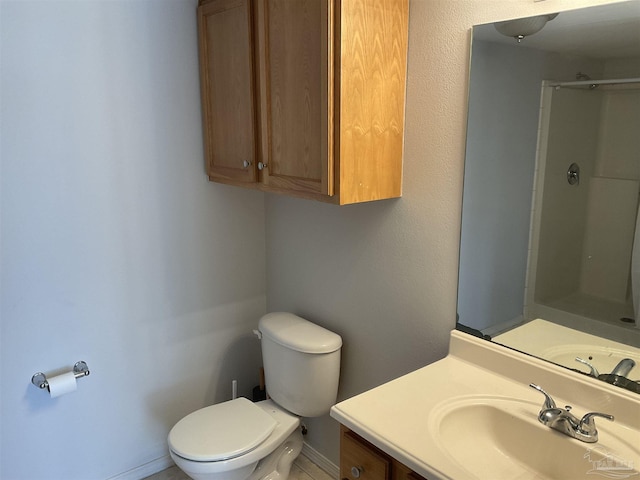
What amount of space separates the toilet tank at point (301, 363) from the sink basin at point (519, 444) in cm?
72

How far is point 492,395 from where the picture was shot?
55.5 inches

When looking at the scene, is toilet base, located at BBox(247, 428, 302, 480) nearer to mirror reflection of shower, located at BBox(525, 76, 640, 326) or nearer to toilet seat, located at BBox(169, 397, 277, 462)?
toilet seat, located at BBox(169, 397, 277, 462)

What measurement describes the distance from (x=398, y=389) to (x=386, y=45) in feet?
3.37

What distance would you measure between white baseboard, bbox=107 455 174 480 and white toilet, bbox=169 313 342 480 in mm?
449

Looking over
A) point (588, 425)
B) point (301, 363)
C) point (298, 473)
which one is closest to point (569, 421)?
point (588, 425)

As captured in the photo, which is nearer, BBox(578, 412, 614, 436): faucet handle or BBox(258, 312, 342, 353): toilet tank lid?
BBox(578, 412, 614, 436): faucet handle

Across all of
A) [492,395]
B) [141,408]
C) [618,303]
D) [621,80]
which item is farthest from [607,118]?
[141,408]

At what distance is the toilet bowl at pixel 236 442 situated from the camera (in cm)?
183

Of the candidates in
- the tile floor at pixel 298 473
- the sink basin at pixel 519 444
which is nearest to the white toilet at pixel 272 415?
the tile floor at pixel 298 473

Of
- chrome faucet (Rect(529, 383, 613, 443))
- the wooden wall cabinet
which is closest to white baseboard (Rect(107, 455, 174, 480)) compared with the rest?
the wooden wall cabinet

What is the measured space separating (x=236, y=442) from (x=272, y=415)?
0.29 metres

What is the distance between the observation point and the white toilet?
72.9 inches

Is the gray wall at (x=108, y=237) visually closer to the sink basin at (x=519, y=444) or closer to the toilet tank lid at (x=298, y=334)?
the toilet tank lid at (x=298, y=334)

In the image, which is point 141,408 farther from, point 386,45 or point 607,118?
point 607,118
